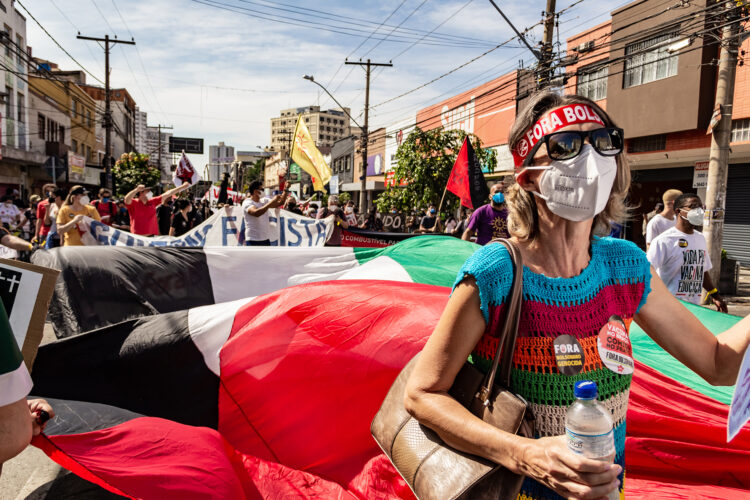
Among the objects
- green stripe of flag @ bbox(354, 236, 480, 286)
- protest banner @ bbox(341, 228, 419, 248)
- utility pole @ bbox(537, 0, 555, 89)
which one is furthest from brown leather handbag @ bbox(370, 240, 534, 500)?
utility pole @ bbox(537, 0, 555, 89)

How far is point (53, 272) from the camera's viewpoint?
2133mm

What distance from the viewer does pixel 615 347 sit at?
5.01 feet

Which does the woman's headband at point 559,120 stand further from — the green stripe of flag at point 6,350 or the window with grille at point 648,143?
the window with grille at point 648,143

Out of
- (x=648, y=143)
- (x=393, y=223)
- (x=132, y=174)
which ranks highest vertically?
(x=648, y=143)

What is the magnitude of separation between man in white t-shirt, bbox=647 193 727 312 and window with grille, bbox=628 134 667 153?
1773cm

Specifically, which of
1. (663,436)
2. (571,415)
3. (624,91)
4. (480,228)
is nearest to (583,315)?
(571,415)

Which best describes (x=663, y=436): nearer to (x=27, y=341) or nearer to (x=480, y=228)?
(x=27, y=341)

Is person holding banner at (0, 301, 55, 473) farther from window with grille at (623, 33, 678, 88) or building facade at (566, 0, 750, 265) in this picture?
window with grille at (623, 33, 678, 88)

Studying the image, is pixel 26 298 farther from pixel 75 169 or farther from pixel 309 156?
pixel 75 169

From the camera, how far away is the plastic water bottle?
3.88 feet

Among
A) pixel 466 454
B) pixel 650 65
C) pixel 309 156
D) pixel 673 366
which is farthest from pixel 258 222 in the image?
pixel 650 65

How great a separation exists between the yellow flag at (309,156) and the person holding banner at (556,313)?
54.1 ft

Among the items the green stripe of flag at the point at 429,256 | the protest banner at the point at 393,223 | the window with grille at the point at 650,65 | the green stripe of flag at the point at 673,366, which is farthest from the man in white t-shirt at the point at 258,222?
the window with grille at the point at 650,65

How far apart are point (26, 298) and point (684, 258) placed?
5.78 metres
